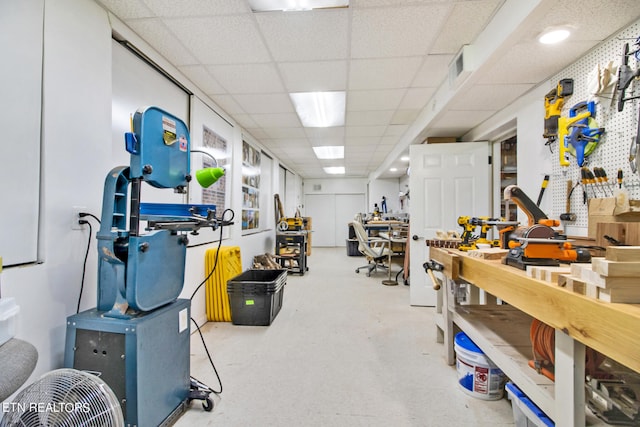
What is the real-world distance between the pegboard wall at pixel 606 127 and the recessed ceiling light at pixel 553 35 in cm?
31

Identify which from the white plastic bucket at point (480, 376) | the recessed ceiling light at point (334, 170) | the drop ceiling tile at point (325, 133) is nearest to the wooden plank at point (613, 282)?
the white plastic bucket at point (480, 376)

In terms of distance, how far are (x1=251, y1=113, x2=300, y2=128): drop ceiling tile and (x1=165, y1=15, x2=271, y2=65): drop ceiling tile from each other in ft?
4.28

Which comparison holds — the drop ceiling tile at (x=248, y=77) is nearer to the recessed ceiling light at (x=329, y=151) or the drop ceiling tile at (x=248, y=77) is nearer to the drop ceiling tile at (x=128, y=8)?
the drop ceiling tile at (x=128, y=8)

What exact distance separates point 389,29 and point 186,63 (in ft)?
5.77

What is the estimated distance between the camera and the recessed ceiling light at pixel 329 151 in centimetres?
552

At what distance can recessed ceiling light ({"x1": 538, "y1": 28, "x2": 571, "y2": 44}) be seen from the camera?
1.68 metres

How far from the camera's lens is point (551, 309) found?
945 millimetres

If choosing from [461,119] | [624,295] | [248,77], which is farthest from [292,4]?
[461,119]

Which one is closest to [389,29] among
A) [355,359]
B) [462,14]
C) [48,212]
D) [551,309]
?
[462,14]

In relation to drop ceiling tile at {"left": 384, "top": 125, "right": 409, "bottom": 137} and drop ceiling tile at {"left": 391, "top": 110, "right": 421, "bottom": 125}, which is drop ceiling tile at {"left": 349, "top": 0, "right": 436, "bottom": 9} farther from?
drop ceiling tile at {"left": 384, "top": 125, "right": 409, "bottom": 137}

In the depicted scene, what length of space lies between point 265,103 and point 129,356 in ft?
9.31

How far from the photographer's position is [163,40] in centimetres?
209

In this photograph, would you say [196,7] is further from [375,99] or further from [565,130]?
[565,130]

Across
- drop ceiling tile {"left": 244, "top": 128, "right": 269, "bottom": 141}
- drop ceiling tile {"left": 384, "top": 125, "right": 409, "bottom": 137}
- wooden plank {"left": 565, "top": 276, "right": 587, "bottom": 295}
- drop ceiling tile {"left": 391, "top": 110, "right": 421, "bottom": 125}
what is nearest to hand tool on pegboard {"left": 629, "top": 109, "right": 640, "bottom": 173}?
wooden plank {"left": 565, "top": 276, "right": 587, "bottom": 295}
